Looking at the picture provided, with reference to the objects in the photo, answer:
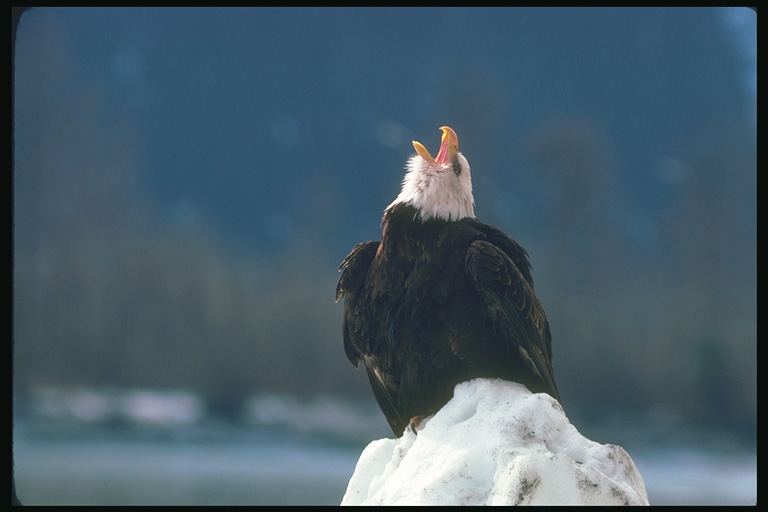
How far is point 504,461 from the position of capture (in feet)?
16.3

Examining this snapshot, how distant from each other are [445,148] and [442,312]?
1744 millimetres

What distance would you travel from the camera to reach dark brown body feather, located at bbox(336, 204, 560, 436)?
626 cm

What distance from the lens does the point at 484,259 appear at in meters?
6.33

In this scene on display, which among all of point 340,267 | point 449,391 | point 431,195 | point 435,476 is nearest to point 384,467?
point 449,391

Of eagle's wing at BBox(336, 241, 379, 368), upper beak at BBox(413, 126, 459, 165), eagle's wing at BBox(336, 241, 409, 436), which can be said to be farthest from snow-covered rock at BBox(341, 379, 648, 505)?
upper beak at BBox(413, 126, 459, 165)

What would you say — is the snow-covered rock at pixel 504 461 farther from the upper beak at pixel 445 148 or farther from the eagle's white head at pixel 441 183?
the upper beak at pixel 445 148

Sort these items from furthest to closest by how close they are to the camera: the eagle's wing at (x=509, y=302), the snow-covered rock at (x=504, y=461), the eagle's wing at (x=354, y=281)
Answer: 1. the eagle's wing at (x=354, y=281)
2. the eagle's wing at (x=509, y=302)
3. the snow-covered rock at (x=504, y=461)

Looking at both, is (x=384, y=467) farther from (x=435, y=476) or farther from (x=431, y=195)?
(x=431, y=195)

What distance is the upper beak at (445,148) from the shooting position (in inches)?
282

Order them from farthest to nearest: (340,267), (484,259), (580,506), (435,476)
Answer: (340,267) → (484,259) → (435,476) → (580,506)

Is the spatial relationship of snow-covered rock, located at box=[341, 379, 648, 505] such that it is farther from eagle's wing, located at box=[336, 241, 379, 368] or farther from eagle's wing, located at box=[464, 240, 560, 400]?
eagle's wing, located at box=[336, 241, 379, 368]

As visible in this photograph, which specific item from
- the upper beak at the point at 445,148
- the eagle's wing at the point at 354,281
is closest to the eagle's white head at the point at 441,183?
the upper beak at the point at 445,148

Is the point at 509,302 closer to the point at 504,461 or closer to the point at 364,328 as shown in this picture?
the point at 364,328

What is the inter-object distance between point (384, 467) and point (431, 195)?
7.71 ft
